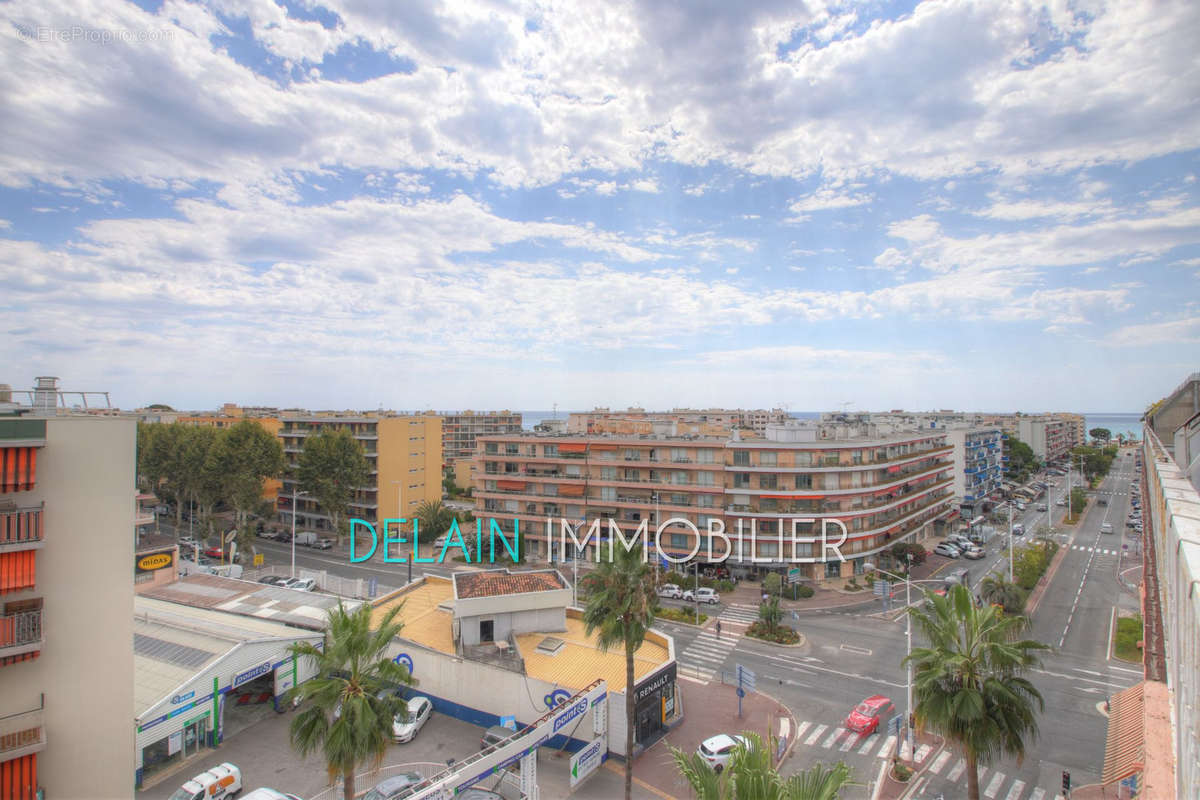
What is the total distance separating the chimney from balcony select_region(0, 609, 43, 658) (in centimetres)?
537

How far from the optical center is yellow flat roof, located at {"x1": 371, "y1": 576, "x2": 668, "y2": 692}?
2738 cm

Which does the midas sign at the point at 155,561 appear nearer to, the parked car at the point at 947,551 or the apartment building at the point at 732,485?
the apartment building at the point at 732,485

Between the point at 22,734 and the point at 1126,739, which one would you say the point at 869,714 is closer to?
the point at 1126,739

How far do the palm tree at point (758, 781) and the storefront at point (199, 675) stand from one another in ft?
71.5

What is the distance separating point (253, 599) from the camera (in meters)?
36.2

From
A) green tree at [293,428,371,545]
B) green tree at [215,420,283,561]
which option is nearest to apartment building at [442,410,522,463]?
green tree at [293,428,371,545]

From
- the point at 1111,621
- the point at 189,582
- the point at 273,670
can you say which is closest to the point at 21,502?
the point at 273,670

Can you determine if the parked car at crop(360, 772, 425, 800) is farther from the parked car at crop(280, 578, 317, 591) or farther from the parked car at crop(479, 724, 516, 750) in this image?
the parked car at crop(280, 578, 317, 591)

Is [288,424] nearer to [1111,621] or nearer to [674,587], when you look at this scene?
[674,587]

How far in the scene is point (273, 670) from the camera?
29562mm

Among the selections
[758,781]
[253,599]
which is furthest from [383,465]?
[758,781]

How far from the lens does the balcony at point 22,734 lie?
13.0 meters

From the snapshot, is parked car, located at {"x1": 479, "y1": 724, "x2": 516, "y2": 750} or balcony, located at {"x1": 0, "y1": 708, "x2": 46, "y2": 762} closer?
balcony, located at {"x1": 0, "y1": 708, "x2": 46, "y2": 762}

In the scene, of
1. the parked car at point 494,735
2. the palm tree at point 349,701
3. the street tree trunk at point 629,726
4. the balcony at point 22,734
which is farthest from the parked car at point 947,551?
the balcony at point 22,734
